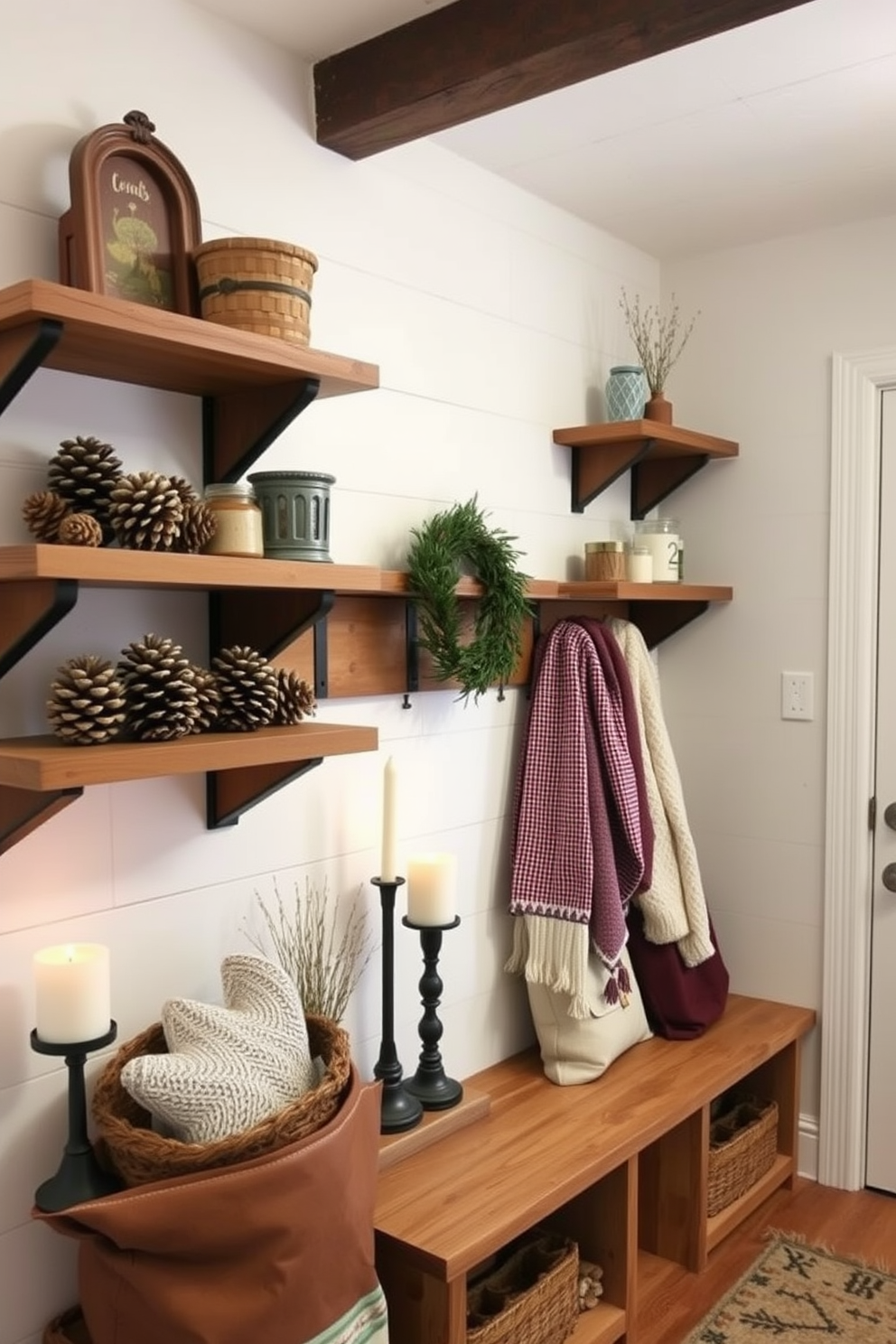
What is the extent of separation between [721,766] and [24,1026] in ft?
5.88

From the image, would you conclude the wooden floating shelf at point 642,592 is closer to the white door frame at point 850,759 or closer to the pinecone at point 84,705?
the white door frame at point 850,759

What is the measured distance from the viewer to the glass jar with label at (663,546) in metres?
2.60

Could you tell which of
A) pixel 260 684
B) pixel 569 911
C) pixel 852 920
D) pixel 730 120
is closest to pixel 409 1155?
pixel 569 911

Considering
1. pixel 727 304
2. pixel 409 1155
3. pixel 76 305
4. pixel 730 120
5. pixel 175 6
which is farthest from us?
pixel 727 304

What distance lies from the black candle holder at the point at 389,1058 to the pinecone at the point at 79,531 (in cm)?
81

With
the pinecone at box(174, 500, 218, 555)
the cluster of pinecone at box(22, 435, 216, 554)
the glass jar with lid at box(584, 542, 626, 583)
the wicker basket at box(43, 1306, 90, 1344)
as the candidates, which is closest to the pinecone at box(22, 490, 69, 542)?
the cluster of pinecone at box(22, 435, 216, 554)

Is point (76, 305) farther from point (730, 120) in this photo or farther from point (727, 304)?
point (727, 304)

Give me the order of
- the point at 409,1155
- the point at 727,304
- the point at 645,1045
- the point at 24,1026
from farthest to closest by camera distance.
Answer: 1. the point at 727,304
2. the point at 645,1045
3. the point at 409,1155
4. the point at 24,1026

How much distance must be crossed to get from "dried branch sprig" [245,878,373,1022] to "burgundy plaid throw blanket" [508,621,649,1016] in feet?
1.36

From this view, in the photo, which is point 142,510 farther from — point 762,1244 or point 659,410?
point 762,1244

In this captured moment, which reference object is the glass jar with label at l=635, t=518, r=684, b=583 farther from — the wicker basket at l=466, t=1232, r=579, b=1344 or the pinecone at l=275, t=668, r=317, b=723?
the wicker basket at l=466, t=1232, r=579, b=1344

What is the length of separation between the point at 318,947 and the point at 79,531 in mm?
852

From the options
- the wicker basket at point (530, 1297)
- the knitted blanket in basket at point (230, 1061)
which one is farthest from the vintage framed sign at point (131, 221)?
the wicker basket at point (530, 1297)

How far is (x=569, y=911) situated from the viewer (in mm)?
2254
